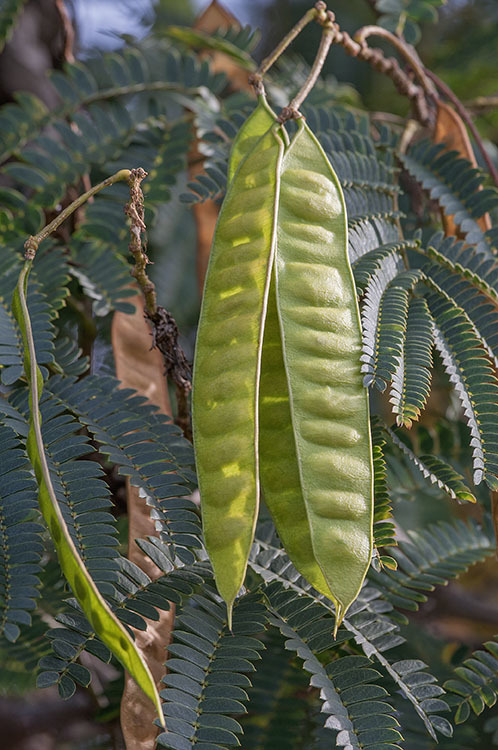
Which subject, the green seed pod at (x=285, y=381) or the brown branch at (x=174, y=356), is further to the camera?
the brown branch at (x=174, y=356)

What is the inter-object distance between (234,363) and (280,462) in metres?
0.09

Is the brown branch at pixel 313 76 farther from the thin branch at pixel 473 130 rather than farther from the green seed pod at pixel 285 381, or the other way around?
the thin branch at pixel 473 130

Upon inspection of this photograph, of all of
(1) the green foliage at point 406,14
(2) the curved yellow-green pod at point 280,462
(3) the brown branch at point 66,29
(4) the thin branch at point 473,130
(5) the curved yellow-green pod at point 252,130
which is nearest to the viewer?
(2) the curved yellow-green pod at point 280,462

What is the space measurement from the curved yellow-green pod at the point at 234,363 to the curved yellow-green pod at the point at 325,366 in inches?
0.9

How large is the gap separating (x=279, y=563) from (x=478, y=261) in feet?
1.24

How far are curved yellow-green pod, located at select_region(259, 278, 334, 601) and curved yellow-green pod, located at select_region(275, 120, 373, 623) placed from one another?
20 millimetres

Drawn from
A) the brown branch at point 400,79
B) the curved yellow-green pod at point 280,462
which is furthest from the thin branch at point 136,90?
the curved yellow-green pod at point 280,462

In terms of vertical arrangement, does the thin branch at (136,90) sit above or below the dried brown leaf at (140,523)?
above

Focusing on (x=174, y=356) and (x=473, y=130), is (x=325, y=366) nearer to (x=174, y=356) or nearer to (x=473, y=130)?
(x=174, y=356)

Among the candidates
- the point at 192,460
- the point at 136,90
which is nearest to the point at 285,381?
the point at 192,460

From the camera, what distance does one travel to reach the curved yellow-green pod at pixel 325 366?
54 cm

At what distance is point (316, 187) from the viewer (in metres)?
0.63

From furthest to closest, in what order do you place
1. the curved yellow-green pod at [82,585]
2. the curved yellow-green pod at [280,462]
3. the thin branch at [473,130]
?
the thin branch at [473,130] → the curved yellow-green pod at [280,462] → the curved yellow-green pod at [82,585]

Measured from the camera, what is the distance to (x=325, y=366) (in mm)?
578
